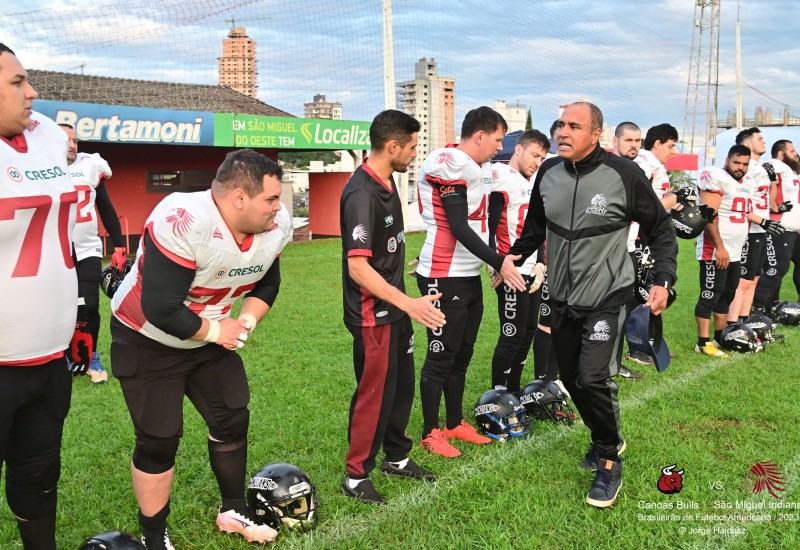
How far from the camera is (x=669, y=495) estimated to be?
4215 mm

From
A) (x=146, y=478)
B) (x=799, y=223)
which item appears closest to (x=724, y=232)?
(x=799, y=223)

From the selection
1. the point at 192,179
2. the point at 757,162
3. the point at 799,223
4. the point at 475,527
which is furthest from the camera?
the point at 192,179

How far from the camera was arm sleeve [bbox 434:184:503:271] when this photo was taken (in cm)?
464

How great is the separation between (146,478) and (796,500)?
3.78 m

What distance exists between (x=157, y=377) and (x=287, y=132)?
51.2 feet

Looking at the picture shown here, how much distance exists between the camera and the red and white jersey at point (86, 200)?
645 cm

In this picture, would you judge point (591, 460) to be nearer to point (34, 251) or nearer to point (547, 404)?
point (547, 404)

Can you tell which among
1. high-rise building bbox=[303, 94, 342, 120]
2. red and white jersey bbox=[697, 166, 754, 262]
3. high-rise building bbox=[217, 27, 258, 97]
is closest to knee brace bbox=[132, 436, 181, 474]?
red and white jersey bbox=[697, 166, 754, 262]

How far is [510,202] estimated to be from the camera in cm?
580

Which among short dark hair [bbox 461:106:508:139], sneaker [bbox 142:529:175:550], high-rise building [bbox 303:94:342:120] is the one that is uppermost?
high-rise building [bbox 303:94:342:120]

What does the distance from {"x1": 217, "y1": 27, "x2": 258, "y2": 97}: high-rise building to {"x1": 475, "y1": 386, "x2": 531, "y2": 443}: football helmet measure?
48.8 ft

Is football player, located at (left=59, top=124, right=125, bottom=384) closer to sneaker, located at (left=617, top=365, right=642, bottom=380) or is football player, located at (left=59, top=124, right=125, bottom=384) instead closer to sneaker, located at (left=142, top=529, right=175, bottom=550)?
sneaker, located at (left=142, top=529, right=175, bottom=550)

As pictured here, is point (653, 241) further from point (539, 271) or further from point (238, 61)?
point (238, 61)

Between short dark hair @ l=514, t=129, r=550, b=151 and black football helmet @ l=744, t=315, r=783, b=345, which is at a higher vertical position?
short dark hair @ l=514, t=129, r=550, b=151
